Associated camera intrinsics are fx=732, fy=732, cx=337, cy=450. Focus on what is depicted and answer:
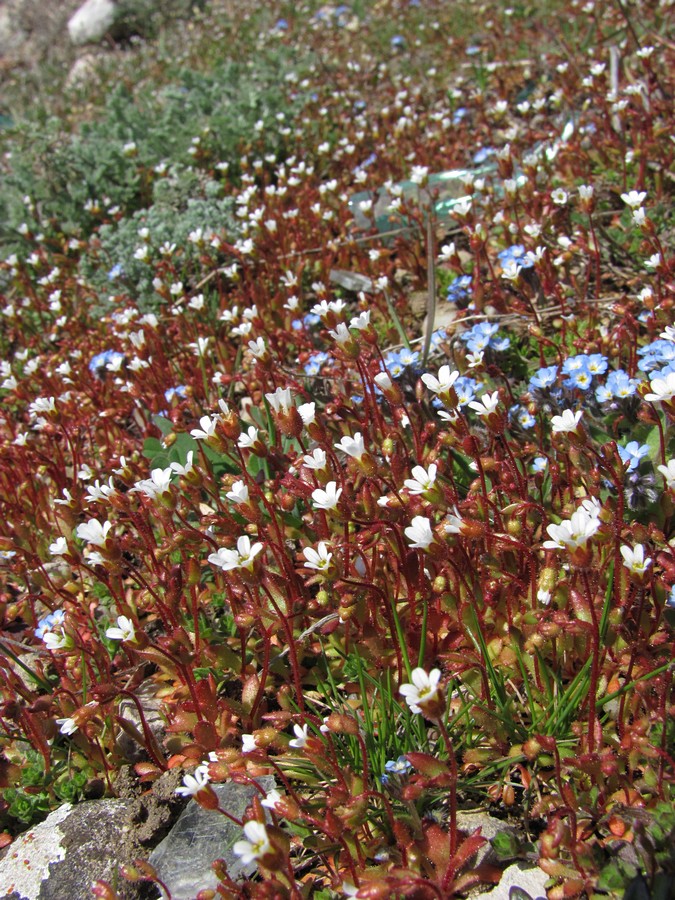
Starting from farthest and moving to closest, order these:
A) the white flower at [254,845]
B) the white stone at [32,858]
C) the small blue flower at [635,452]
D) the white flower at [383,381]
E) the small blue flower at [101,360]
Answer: the small blue flower at [101,360] → the white flower at [383,381] → the small blue flower at [635,452] → the white stone at [32,858] → the white flower at [254,845]

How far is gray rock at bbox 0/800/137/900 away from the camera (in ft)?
7.86

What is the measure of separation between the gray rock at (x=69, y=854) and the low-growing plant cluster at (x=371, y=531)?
14 centimetres

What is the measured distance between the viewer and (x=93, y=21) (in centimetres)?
1348

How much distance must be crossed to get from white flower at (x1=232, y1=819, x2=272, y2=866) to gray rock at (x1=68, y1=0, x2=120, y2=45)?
585 inches

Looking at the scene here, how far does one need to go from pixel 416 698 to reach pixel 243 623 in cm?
75

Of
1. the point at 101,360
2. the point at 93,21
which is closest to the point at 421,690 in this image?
the point at 101,360

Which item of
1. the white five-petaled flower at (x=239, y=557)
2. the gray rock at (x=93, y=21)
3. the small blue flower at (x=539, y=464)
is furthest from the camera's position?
the gray rock at (x=93, y=21)

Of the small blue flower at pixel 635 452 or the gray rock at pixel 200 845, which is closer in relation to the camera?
the gray rock at pixel 200 845

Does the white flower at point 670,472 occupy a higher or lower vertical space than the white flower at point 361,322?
lower

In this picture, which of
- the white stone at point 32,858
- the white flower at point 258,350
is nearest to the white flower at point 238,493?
the white flower at point 258,350

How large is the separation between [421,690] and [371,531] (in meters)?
0.76

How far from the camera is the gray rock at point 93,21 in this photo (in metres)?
13.4

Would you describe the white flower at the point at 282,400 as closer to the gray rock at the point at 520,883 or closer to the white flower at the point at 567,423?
the white flower at the point at 567,423

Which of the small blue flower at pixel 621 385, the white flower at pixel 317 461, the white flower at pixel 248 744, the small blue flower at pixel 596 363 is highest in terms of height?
the white flower at pixel 317 461
